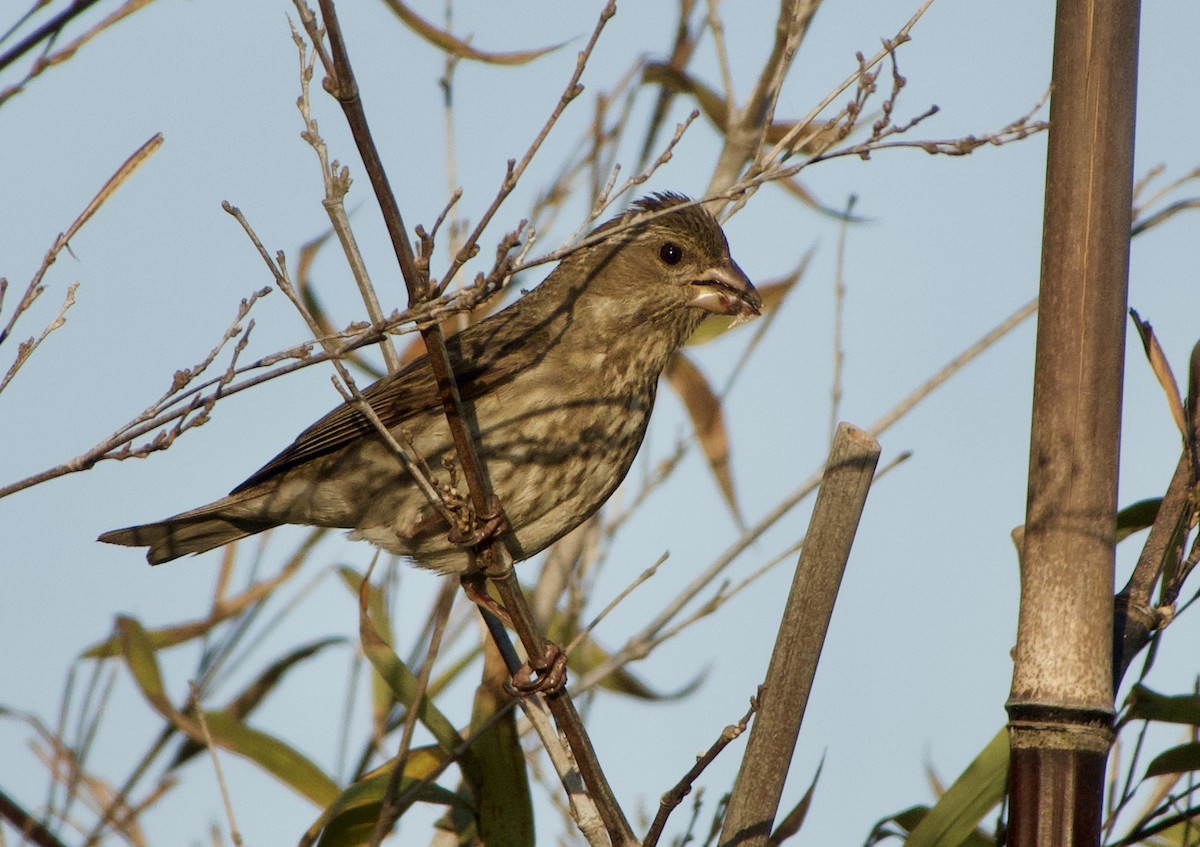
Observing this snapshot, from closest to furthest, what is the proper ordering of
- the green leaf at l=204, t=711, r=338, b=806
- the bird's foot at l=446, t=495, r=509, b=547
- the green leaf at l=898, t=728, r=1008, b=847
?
the green leaf at l=898, t=728, r=1008, b=847 → the bird's foot at l=446, t=495, r=509, b=547 → the green leaf at l=204, t=711, r=338, b=806

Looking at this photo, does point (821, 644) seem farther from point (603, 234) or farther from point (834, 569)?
point (603, 234)

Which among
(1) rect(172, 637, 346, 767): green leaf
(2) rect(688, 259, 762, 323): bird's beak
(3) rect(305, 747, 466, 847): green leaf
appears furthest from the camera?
(2) rect(688, 259, 762, 323): bird's beak

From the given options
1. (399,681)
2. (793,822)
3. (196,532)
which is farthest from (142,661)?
(793,822)

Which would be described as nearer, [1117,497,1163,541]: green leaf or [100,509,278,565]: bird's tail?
[1117,497,1163,541]: green leaf

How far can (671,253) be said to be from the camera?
4.42m

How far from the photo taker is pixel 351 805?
3.06 meters

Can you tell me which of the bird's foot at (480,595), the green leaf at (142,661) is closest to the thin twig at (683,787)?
the bird's foot at (480,595)

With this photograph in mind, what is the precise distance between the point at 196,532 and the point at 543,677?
2096 millimetres

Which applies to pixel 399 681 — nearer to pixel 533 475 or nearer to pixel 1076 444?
pixel 533 475

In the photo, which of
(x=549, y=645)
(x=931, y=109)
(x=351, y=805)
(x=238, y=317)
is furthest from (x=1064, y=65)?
(x=351, y=805)

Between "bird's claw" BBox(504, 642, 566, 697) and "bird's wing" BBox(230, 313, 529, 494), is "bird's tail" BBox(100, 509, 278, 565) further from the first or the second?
"bird's claw" BBox(504, 642, 566, 697)

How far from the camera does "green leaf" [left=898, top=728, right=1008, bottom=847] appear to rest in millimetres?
2568

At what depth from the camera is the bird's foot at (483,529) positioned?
107 inches

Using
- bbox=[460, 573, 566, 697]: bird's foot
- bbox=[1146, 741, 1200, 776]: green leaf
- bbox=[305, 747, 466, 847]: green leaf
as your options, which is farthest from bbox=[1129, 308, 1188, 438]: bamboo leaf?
bbox=[305, 747, 466, 847]: green leaf
